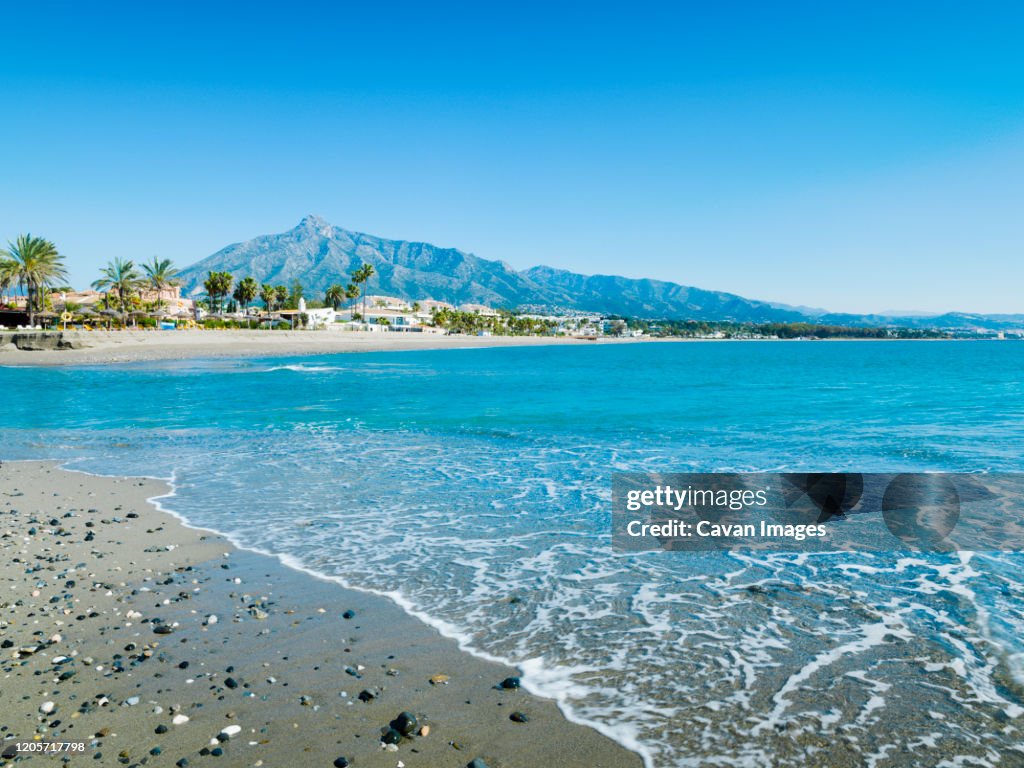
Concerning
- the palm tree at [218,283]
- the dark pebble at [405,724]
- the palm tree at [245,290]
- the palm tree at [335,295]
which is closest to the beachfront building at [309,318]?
the palm tree at [245,290]

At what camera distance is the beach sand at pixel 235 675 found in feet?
16.4

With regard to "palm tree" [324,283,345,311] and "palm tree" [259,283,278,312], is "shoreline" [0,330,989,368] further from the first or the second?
"palm tree" [324,283,345,311]

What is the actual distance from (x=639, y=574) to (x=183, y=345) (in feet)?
283

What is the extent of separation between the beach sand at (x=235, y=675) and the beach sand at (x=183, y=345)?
6632cm

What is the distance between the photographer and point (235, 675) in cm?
603

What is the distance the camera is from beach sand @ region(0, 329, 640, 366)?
67062 mm

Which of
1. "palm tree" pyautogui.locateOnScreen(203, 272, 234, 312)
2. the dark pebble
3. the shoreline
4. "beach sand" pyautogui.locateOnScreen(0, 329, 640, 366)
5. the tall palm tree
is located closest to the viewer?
the dark pebble

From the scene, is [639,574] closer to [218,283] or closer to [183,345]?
[183,345]

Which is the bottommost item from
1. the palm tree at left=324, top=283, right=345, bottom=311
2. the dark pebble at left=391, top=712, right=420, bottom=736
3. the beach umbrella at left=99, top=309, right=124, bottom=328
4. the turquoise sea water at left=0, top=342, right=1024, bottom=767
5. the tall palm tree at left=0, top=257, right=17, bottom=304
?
the turquoise sea water at left=0, top=342, right=1024, bottom=767

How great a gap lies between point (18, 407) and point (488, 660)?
108ft

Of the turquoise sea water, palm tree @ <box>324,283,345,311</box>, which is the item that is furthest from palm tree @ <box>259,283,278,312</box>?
the turquoise sea water

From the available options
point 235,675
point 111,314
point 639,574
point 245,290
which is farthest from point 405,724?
point 245,290

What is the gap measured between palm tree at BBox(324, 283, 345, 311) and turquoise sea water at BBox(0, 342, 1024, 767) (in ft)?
509

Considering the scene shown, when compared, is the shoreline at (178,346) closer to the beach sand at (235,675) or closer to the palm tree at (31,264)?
the palm tree at (31,264)
